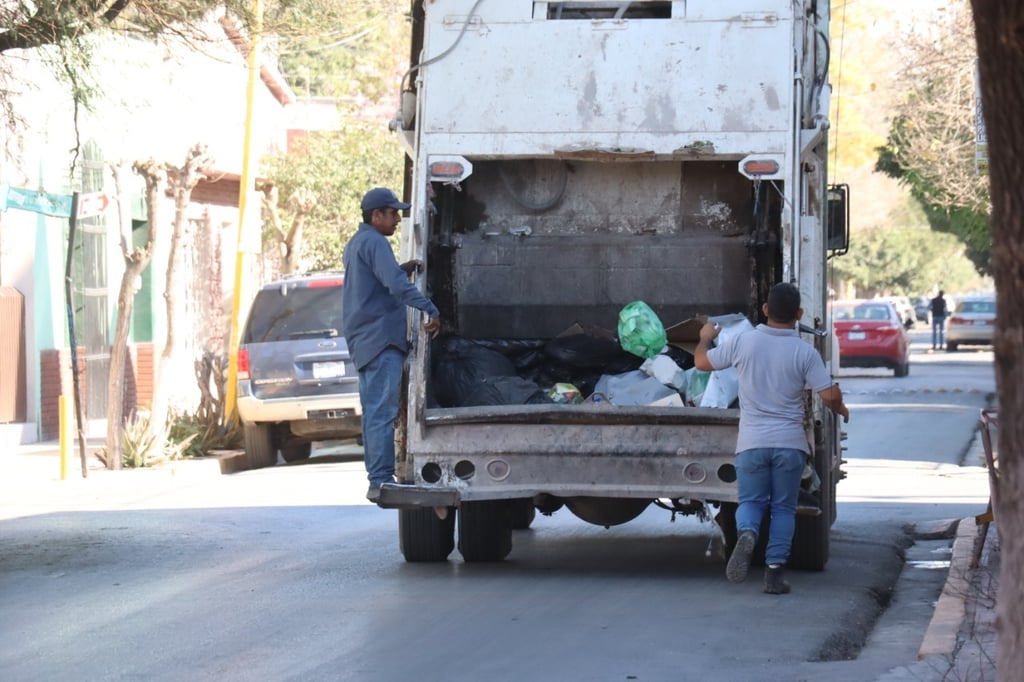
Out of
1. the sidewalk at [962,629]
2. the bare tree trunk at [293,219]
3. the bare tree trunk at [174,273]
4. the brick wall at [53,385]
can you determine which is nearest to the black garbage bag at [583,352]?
the sidewalk at [962,629]

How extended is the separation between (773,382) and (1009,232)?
4329 mm

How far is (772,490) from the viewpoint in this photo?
8109 millimetres

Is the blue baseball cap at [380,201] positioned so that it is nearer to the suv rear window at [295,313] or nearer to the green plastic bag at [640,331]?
the green plastic bag at [640,331]

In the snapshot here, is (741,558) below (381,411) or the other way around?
below

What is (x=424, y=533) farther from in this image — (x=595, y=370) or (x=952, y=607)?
(x=952, y=607)

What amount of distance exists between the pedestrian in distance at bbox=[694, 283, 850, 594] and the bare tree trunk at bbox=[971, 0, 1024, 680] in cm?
406

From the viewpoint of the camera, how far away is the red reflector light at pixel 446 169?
8914 mm

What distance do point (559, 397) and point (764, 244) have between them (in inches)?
58.4

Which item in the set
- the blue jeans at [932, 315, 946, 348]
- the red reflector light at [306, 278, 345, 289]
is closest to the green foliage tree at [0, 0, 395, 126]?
the red reflector light at [306, 278, 345, 289]

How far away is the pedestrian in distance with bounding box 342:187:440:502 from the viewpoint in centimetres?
863

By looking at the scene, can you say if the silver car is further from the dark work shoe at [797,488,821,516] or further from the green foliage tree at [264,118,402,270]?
the dark work shoe at [797,488,821,516]

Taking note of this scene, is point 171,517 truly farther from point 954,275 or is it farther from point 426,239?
point 954,275

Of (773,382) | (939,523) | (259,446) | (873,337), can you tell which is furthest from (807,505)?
(873,337)

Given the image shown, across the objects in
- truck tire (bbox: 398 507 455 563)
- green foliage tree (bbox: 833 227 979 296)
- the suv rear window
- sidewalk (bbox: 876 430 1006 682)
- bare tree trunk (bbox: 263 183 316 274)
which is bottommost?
sidewalk (bbox: 876 430 1006 682)
